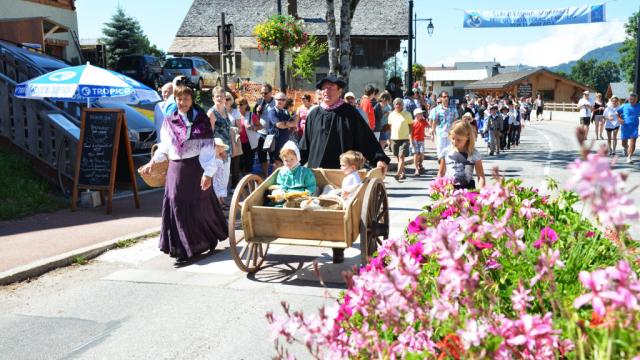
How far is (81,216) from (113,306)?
4.32 metres

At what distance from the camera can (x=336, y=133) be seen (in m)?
7.01

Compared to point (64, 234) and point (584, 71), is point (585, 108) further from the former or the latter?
point (584, 71)

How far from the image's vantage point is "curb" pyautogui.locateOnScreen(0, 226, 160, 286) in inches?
257

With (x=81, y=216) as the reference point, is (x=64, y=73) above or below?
above

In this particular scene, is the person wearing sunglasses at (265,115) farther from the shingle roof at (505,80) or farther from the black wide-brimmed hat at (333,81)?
the shingle roof at (505,80)

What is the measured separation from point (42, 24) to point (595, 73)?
628 feet

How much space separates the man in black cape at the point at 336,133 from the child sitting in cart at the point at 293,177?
0.42 meters

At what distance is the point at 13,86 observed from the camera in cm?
1184

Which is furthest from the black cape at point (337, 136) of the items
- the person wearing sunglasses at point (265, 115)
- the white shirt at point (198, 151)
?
the person wearing sunglasses at point (265, 115)

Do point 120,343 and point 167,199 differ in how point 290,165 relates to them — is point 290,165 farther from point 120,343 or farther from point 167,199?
point 120,343

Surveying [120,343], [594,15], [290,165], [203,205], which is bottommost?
[120,343]

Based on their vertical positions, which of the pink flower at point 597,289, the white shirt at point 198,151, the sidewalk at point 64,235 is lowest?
the sidewalk at point 64,235

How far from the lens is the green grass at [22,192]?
9695 millimetres

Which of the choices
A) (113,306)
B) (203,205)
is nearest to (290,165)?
(203,205)
